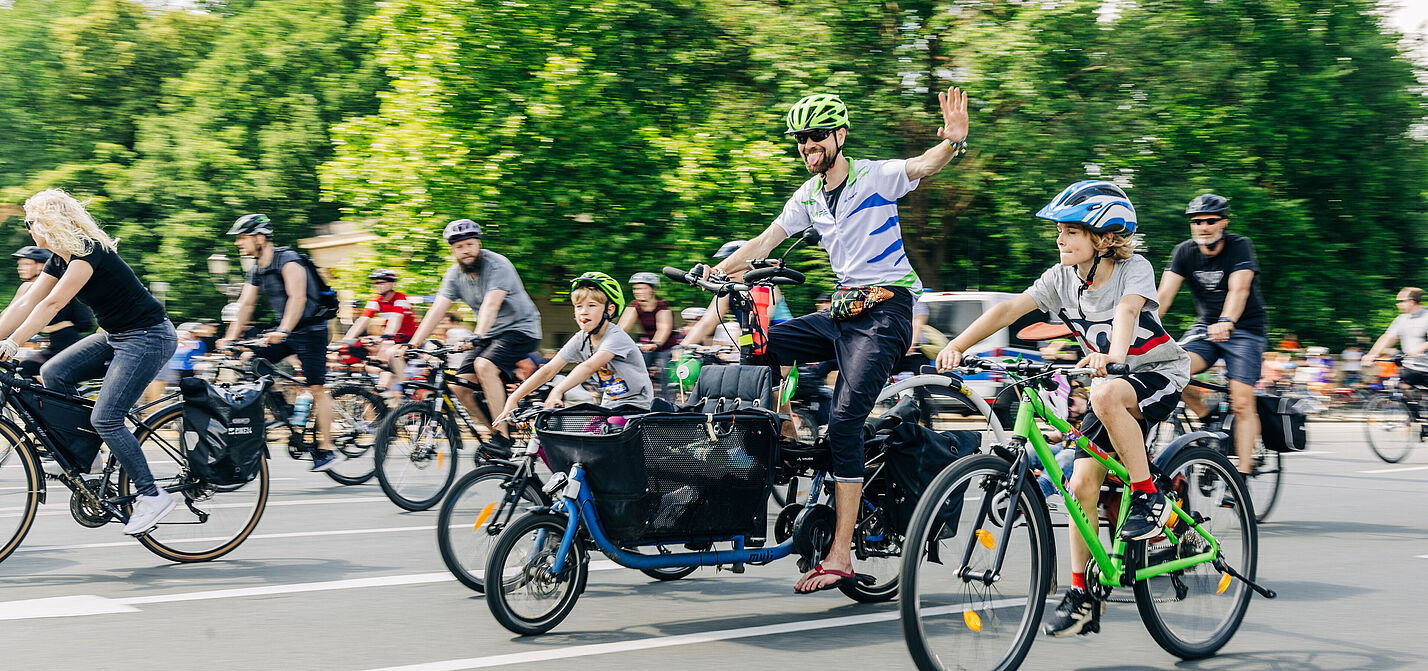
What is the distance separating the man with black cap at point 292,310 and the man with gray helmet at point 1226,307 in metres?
5.78

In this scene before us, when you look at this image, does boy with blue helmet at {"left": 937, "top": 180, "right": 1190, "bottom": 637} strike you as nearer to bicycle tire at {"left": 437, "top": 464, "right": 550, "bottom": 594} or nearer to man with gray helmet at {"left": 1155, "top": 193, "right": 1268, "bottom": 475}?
bicycle tire at {"left": 437, "top": 464, "right": 550, "bottom": 594}

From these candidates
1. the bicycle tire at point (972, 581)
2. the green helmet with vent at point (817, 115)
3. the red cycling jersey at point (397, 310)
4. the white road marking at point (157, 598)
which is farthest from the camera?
the red cycling jersey at point (397, 310)

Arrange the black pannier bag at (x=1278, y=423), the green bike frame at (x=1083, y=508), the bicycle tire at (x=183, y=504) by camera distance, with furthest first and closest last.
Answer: the black pannier bag at (x=1278, y=423) < the bicycle tire at (x=183, y=504) < the green bike frame at (x=1083, y=508)

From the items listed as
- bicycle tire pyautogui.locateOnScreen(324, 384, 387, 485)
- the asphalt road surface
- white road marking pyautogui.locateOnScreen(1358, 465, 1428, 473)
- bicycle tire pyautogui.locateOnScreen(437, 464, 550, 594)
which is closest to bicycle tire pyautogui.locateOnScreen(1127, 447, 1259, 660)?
the asphalt road surface

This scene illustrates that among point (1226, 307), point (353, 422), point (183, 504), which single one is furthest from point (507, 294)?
point (1226, 307)

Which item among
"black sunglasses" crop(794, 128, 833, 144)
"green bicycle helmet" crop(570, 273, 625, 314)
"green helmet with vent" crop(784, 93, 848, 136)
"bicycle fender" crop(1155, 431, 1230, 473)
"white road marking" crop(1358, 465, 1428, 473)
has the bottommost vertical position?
"white road marking" crop(1358, 465, 1428, 473)

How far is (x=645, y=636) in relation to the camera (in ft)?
18.0

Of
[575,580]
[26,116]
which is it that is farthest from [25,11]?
[575,580]

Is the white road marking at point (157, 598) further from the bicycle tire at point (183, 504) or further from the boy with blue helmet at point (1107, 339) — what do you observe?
the boy with blue helmet at point (1107, 339)

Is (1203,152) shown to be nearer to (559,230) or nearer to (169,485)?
(559,230)

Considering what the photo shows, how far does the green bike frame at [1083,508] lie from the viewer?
15.5 ft

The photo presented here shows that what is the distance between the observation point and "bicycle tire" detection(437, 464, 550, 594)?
234 inches

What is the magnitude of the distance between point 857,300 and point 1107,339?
1.09m

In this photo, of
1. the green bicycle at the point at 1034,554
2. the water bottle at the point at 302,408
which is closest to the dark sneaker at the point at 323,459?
the water bottle at the point at 302,408
